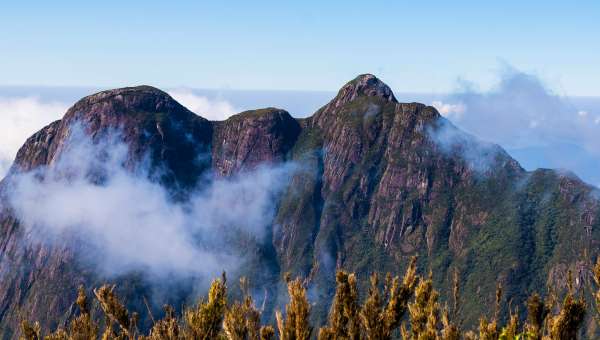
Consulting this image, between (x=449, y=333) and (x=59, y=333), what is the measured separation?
12.3 meters

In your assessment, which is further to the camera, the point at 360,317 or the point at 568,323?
the point at 568,323

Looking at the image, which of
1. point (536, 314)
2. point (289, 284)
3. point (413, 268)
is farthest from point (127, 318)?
point (536, 314)

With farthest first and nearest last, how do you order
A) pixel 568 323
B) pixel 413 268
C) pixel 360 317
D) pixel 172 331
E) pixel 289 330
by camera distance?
pixel 568 323 < pixel 413 268 < pixel 360 317 < pixel 172 331 < pixel 289 330

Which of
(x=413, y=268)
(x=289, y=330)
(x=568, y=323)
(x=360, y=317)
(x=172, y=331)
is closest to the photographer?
(x=289, y=330)

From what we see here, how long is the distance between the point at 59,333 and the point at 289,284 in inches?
325

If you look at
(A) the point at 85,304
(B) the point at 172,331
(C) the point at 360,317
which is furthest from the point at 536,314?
(A) the point at 85,304

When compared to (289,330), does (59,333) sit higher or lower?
lower

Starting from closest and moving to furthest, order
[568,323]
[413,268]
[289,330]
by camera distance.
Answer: [289,330] < [413,268] < [568,323]

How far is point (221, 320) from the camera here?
1822cm

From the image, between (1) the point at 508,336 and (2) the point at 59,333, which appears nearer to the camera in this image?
(1) the point at 508,336

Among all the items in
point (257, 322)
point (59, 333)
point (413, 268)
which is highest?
point (413, 268)

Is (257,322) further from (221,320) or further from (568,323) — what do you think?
(568,323)

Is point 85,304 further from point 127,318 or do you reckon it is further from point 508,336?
point 508,336

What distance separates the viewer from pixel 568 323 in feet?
74.5
